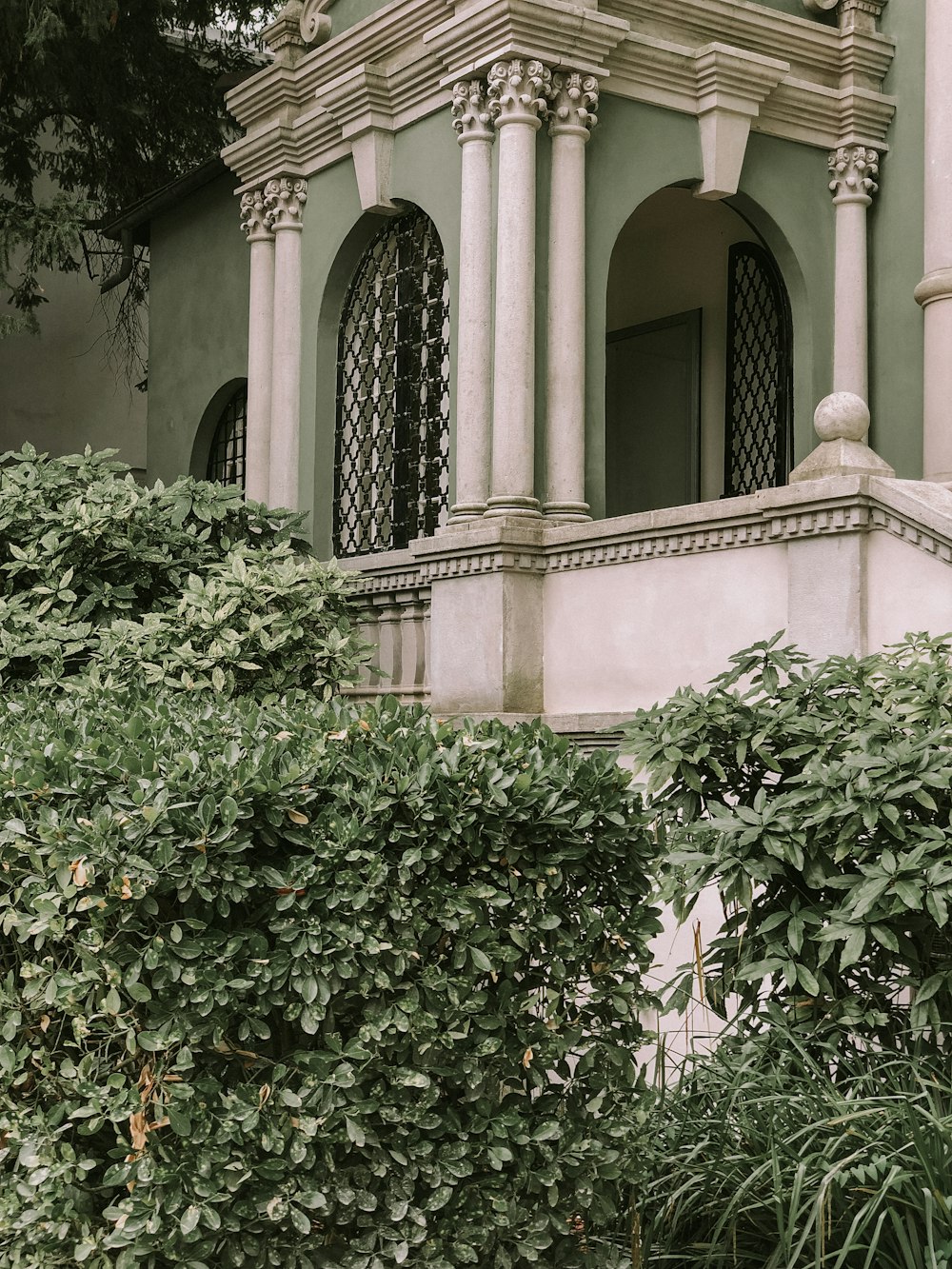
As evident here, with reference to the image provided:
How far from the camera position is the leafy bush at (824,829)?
164 inches

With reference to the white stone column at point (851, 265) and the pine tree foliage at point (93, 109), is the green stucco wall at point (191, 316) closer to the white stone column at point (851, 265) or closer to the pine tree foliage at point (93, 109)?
the pine tree foliage at point (93, 109)

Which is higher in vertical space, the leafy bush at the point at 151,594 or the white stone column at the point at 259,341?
the white stone column at the point at 259,341

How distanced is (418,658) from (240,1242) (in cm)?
617

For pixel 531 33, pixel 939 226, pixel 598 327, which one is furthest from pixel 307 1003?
pixel 939 226

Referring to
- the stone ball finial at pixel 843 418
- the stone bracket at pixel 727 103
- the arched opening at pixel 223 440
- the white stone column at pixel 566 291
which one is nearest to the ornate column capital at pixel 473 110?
the white stone column at pixel 566 291

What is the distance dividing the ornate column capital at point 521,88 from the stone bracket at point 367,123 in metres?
1.44

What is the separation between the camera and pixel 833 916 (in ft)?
13.8

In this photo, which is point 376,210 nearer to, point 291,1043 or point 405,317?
point 405,317

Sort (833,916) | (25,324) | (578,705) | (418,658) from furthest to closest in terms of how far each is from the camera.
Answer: (25,324) → (418,658) → (578,705) → (833,916)

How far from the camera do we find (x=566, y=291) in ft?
29.1

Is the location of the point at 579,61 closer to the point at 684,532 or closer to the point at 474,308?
the point at 474,308

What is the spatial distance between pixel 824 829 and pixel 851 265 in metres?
6.98

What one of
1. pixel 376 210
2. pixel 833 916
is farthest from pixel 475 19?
pixel 833 916

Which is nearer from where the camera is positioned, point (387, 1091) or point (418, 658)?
point (387, 1091)
